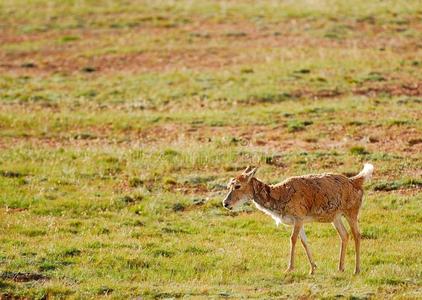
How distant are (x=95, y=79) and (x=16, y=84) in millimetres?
3408

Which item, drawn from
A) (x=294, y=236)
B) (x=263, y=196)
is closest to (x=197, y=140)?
(x=263, y=196)

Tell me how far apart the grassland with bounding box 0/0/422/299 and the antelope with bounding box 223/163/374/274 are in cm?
82

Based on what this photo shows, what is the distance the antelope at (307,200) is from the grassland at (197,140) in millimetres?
819

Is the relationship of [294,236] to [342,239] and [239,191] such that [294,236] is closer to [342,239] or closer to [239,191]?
[342,239]

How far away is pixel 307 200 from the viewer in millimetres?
16234

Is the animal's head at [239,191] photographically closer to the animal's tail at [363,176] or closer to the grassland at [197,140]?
the grassland at [197,140]

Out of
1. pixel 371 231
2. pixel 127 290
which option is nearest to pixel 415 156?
pixel 371 231

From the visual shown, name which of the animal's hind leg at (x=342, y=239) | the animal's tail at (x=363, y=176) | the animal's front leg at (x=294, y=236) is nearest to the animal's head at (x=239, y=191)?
the animal's front leg at (x=294, y=236)

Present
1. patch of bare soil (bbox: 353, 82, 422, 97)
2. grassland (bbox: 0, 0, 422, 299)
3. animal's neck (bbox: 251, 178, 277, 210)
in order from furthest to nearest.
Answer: patch of bare soil (bbox: 353, 82, 422, 97) < grassland (bbox: 0, 0, 422, 299) < animal's neck (bbox: 251, 178, 277, 210)

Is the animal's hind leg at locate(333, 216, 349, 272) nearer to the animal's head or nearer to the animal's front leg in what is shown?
the animal's front leg

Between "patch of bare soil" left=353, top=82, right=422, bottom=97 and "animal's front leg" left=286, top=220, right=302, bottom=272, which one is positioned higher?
"animal's front leg" left=286, top=220, right=302, bottom=272

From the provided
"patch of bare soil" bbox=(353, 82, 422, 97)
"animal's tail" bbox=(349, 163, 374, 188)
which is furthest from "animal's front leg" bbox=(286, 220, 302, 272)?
"patch of bare soil" bbox=(353, 82, 422, 97)

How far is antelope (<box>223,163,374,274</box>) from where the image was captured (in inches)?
637

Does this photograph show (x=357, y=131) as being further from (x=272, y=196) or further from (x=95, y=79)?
(x=95, y=79)
